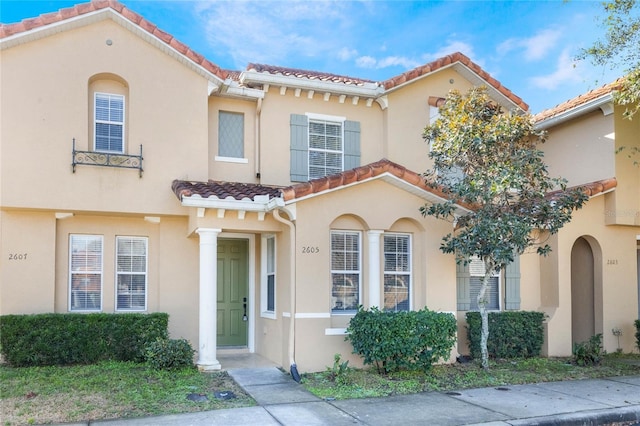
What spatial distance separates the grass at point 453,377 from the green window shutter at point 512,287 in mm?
1363

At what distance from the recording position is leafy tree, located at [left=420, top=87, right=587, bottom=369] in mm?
10500

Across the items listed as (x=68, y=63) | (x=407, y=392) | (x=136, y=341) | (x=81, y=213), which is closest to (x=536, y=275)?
(x=407, y=392)

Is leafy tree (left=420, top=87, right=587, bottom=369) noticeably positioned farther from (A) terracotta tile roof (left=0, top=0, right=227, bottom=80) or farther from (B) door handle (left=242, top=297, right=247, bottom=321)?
(A) terracotta tile roof (left=0, top=0, right=227, bottom=80)

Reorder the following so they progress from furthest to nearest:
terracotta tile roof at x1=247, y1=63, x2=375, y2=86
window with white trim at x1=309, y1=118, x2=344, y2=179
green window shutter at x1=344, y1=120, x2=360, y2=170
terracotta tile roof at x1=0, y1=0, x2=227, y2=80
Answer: green window shutter at x1=344, y1=120, x2=360, y2=170
window with white trim at x1=309, y1=118, x2=344, y2=179
terracotta tile roof at x1=247, y1=63, x2=375, y2=86
terracotta tile roof at x1=0, y1=0, x2=227, y2=80

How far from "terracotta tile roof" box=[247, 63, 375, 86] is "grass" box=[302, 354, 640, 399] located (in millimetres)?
6739

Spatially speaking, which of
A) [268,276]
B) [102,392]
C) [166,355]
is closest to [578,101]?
[268,276]

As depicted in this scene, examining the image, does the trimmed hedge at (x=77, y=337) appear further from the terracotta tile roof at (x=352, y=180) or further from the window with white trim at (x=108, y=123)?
the terracotta tile roof at (x=352, y=180)

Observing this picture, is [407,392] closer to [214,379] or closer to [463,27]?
[214,379]

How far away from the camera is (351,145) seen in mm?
13797

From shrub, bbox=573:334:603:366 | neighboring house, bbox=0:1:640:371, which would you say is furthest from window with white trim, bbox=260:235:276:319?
shrub, bbox=573:334:603:366

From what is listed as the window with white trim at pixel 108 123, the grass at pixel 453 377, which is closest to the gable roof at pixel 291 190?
the window with white trim at pixel 108 123

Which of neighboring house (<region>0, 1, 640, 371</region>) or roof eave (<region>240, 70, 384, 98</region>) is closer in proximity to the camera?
neighboring house (<region>0, 1, 640, 371</region>)

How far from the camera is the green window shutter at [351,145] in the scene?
13766 millimetres

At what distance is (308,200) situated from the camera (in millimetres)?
10820
